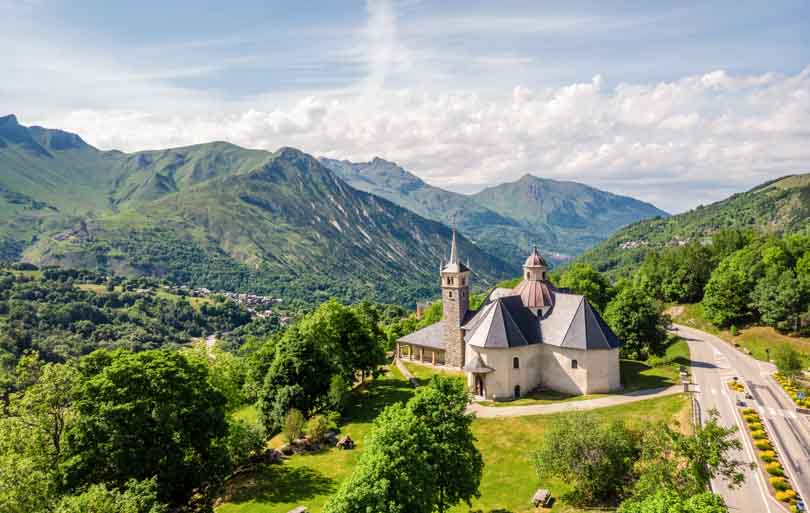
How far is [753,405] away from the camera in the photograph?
2293 inches

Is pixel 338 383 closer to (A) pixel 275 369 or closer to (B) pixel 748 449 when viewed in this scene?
(A) pixel 275 369

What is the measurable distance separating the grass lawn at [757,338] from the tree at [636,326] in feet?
59.0

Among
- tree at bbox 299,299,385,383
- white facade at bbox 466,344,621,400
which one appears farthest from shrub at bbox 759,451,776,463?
tree at bbox 299,299,385,383

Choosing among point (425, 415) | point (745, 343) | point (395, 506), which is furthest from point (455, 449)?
point (745, 343)

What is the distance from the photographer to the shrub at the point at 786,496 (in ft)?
123

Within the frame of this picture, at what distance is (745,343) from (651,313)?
23.8 m

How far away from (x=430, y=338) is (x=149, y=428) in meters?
52.0

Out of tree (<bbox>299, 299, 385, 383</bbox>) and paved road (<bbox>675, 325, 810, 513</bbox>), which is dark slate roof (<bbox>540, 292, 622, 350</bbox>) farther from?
tree (<bbox>299, 299, 385, 383</bbox>)

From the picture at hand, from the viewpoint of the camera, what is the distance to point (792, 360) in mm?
67125

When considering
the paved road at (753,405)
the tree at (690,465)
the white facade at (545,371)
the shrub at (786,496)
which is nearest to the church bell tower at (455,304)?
the white facade at (545,371)

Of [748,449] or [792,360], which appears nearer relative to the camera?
[748,449]

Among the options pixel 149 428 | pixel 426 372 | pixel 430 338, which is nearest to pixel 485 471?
pixel 149 428

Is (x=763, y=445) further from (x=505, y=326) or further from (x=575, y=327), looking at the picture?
(x=505, y=326)

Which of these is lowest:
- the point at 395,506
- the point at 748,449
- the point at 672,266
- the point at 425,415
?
the point at 748,449
